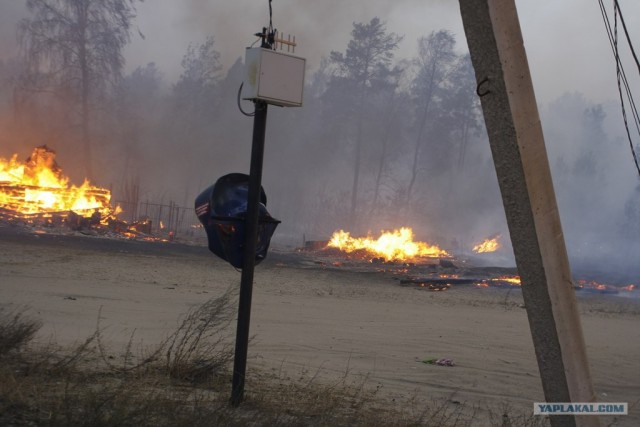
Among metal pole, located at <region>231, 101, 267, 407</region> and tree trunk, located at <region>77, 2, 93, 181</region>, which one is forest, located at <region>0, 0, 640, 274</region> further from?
metal pole, located at <region>231, 101, 267, 407</region>

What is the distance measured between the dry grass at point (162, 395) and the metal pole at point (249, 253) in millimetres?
282

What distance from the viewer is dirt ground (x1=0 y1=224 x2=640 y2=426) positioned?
26.8 ft

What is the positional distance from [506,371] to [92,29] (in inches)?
1492

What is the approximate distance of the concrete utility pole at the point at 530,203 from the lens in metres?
4.49

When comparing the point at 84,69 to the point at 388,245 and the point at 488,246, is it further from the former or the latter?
the point at 488,246

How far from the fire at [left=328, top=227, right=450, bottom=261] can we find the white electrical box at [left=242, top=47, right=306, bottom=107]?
2569 centimetres

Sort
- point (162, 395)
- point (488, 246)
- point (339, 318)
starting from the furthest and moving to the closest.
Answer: point (488, 246) → point (339, 318) → point (162, 395)

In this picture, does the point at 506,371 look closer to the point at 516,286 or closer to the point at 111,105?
the point at 516,286

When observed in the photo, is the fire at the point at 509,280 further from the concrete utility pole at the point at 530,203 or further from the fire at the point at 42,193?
the concrete utility pole at the point at 530,203

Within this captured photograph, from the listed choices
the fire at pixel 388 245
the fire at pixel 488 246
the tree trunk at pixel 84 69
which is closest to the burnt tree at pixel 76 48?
the tree trunk at pixel 84 69

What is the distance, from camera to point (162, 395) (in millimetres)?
5246

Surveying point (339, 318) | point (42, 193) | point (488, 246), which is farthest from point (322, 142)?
point (339, 318)

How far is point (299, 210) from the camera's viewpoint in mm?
59281

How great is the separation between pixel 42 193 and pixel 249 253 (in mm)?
26823
